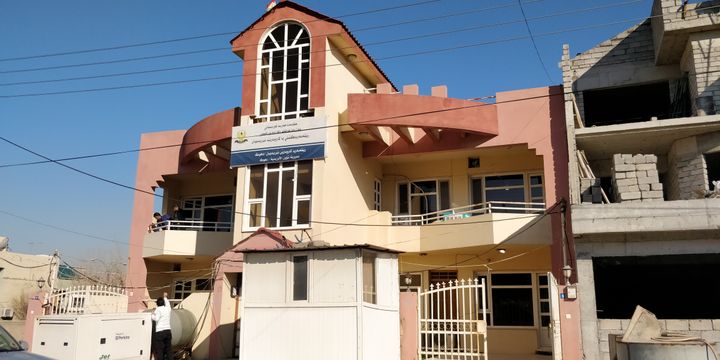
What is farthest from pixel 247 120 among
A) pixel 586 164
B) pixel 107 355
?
pixel 586 164

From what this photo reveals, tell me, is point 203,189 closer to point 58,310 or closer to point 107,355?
point 58,310

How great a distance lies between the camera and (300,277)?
12094 mm

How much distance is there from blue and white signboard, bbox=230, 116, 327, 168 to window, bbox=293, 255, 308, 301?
18.0 ft

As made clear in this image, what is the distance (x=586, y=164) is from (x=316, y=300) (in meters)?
10.1

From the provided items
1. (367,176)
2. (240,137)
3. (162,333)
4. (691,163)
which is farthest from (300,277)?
(691,163)

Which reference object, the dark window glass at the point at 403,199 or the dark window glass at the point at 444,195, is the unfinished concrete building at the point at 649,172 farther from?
the dark window glass at the point at 403,199

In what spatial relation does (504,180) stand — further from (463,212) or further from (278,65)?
(278,65)

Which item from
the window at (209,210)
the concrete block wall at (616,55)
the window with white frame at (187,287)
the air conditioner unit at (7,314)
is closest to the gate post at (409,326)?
the concrete block wall at (616,55)

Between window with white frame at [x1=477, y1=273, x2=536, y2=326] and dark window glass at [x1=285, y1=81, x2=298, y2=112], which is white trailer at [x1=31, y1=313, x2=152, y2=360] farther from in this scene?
window with white frame at [x1=477, y1=273, x2=536, y2=326]

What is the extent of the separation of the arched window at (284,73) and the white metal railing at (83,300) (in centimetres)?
685

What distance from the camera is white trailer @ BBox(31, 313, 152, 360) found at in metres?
12.9

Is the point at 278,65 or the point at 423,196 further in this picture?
the point at 423,196

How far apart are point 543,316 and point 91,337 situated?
42.5ft

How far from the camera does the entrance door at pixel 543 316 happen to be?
17719 millimetres
